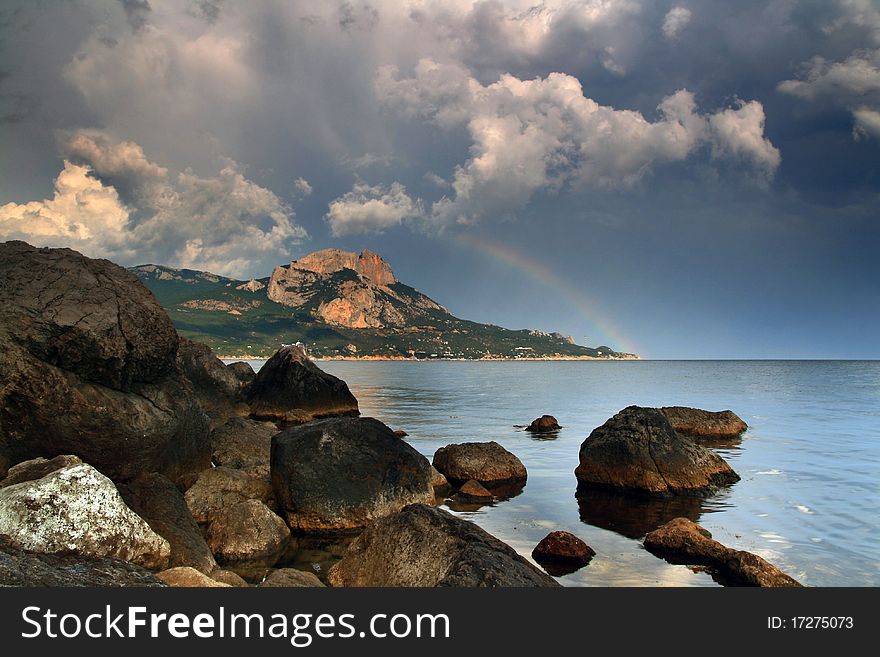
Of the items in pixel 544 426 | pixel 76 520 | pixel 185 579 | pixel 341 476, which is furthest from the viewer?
pixel 544 426

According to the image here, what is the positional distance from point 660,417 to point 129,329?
18.2m

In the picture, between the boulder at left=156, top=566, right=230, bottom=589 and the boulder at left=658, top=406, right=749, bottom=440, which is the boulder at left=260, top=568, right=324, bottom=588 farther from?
the boulder at left=658, top=406, right=749, bottom=440

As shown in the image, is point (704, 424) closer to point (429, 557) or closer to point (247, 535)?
point (247, 535)

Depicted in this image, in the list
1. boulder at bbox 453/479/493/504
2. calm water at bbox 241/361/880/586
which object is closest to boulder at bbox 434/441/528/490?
calm water at bbox 241/361/880/586

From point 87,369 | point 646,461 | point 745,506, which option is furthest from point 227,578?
point 745,506

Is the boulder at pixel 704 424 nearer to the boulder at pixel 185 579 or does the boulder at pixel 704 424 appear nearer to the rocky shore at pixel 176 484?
the rocky shore at pixel 176 484

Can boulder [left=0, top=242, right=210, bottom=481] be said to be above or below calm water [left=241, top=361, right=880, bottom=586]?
above

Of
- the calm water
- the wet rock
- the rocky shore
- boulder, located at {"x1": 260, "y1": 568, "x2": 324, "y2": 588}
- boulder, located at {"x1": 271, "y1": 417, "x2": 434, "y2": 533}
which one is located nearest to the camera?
the rocky shore

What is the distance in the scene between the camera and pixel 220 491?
15.5 meters

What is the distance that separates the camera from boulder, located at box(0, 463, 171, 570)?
29.5ft

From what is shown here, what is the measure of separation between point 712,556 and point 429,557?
8.33 m

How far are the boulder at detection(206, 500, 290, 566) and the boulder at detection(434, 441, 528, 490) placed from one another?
28.9 ft
